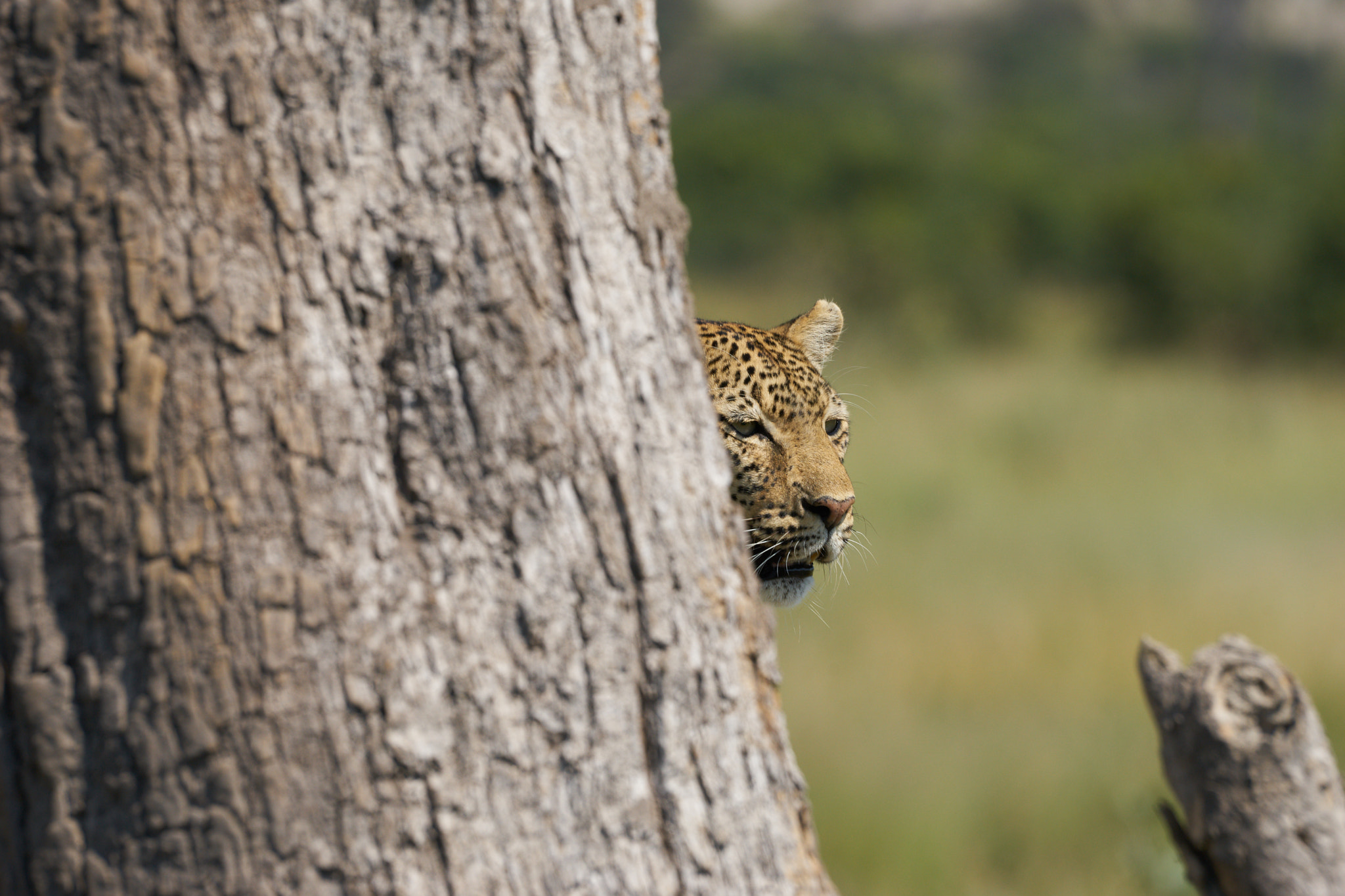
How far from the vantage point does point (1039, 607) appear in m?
11.3

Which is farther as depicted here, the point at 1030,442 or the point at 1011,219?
the point at 1011,219

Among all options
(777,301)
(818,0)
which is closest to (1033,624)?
(777,301)

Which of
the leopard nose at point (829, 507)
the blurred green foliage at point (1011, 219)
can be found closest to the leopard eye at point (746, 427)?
the leopard nose at point (829, 507)

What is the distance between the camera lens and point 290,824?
5.69ft

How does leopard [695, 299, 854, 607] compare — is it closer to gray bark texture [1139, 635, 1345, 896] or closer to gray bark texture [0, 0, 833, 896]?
gray bark texture [1139, 635, 1345, 896]

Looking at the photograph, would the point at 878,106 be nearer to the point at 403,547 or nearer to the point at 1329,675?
the point at 1329,675

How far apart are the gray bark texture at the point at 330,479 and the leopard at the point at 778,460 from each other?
2.02 metres

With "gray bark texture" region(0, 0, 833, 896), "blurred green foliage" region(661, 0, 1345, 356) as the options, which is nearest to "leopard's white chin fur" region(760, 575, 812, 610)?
"gray bark texture" region(0, 0, 833, 896)

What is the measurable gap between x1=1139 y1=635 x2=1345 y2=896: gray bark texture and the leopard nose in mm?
1610

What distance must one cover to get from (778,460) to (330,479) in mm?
2553

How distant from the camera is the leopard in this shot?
404cm

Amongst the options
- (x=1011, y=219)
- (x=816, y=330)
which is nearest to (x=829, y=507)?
(x=816, y=330)

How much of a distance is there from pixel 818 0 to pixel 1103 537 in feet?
292

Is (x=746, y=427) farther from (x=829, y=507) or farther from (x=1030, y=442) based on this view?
(x=1030, y=442)
